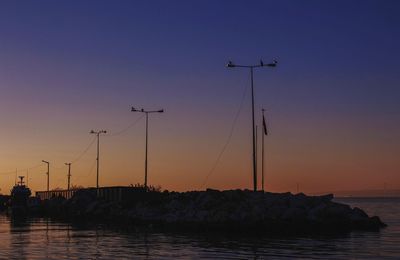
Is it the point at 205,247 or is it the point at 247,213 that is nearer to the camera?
the point at 205,247

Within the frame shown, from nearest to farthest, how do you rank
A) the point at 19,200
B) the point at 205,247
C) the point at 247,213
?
1. the point at 205,247
2. the point at 247,213
3. the point at 19,200

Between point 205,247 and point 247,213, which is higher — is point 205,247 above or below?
below

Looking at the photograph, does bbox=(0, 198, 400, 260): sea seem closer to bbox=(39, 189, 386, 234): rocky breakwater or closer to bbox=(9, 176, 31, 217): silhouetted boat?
bbox=(39, 189, 386, 234): rocky breakwater

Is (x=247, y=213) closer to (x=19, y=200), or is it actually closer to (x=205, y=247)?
(x=205, y=247)

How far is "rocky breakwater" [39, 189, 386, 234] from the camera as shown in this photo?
44781 mm

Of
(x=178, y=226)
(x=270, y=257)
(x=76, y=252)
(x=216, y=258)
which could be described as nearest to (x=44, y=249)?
(x=76, y=252)

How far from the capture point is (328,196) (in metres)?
54.9

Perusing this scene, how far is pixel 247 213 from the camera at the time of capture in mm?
46594

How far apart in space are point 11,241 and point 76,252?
886cm

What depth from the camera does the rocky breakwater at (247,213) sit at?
44781 millimetres

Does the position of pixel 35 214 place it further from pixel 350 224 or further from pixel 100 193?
pixel 350 224

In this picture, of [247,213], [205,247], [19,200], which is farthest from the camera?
[19,200]

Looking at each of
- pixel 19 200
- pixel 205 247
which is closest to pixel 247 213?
pixel 205 247

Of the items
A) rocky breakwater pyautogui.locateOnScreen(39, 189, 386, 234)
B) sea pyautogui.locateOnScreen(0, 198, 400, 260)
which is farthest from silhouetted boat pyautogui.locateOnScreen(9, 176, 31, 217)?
sea pyautogui.locateOnScreen(0, 198, 400, 260)
